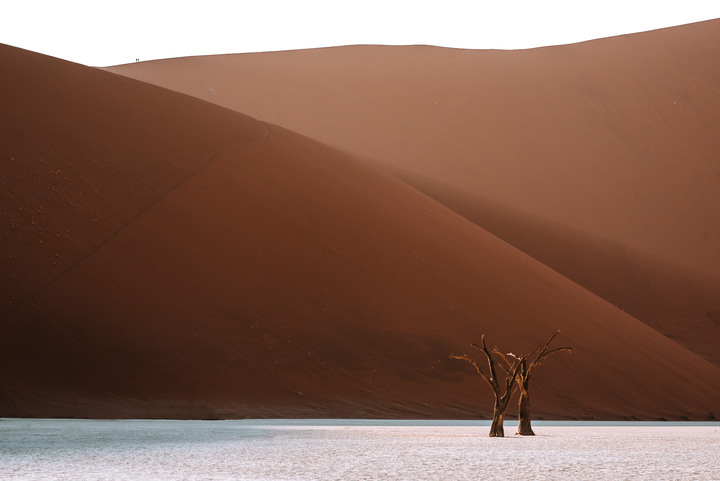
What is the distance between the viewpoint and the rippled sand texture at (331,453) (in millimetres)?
9234

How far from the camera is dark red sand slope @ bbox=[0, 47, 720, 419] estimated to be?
22953 mm

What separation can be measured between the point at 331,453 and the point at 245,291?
48.6 ft

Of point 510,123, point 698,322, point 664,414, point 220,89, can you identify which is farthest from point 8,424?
point 220,89

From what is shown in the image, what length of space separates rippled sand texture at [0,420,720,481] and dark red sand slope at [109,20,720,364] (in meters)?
24.1

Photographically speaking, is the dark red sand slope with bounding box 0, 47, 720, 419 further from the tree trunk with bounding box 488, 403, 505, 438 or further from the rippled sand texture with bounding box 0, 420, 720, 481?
the tree trunk with bounding box 488, 403, 505, 438

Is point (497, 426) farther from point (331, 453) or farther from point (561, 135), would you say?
point (561, 135)

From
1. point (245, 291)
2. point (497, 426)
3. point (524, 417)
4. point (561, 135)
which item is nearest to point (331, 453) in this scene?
point (497, 426)

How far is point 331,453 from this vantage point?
1163 cm

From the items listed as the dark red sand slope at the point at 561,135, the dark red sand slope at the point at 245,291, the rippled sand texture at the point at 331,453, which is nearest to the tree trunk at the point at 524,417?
the rippled sand texture at the point at 331,453

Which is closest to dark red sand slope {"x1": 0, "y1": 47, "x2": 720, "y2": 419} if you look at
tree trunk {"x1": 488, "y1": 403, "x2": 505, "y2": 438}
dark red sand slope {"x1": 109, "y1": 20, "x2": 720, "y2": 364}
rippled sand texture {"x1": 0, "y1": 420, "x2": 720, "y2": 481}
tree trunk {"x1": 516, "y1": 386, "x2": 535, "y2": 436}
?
rippled sand texture {"x1": 0, "y1": 420, "x2": 720, "y2": 481}

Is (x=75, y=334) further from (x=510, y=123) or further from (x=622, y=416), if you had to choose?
(x=510, y=123)

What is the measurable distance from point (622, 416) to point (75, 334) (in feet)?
41.6

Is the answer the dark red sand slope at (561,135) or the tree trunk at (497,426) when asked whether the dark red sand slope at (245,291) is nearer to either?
the tree trunk at (497,426)

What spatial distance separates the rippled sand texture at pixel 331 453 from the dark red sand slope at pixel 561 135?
79.1ft
